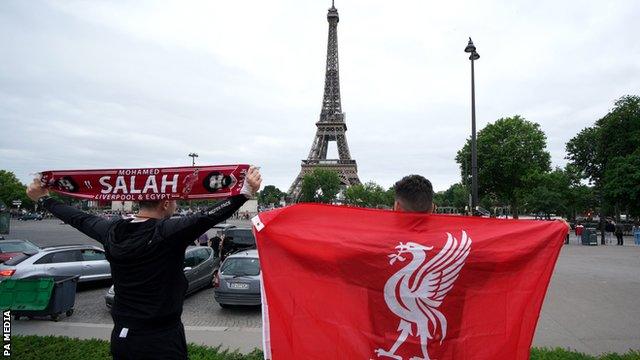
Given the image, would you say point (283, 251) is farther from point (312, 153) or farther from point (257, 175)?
point (312, 153)

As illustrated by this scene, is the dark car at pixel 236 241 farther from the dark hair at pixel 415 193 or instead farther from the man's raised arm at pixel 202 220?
the man's raised arm at pixel 202 220

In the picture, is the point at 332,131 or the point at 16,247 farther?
the point at 332,131

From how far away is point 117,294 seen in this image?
3158 millimetres

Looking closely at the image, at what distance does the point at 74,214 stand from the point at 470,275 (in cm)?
318

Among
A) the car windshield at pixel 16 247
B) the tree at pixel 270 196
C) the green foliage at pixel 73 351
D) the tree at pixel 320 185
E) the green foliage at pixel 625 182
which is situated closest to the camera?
the green foliage at pixel 73 351

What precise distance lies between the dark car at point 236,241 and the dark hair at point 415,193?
16989mm

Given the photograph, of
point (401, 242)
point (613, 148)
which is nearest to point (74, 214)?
point (401, 242)

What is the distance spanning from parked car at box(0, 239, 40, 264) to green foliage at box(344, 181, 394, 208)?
251ft

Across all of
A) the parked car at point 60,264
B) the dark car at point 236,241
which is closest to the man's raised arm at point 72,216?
the parked car at point 60,264

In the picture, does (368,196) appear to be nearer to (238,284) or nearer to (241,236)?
(241,236)

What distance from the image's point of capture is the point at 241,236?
67.3 ft

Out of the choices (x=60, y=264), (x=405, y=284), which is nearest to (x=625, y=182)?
(x=60, y=264)

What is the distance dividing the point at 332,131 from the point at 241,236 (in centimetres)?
6931

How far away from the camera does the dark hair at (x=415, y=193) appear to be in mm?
3459
